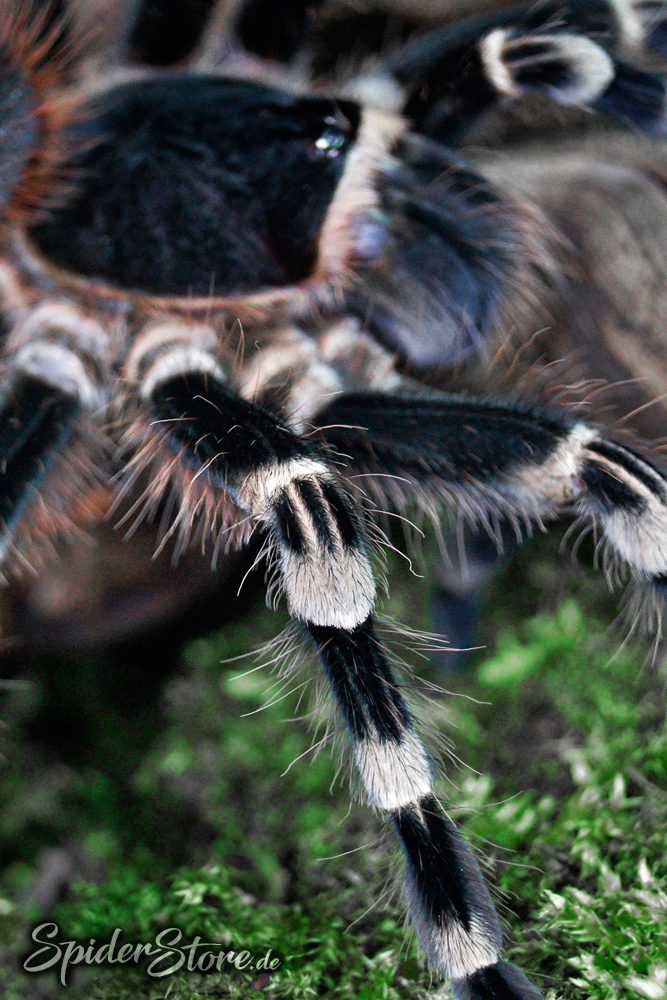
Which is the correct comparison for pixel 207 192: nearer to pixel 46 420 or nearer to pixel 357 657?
pixel 46 420

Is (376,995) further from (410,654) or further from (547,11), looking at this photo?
(547,11)

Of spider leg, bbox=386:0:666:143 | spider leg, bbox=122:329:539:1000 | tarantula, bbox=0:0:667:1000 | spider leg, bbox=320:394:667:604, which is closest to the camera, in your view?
spider leg, bbox=122:329:539:1000

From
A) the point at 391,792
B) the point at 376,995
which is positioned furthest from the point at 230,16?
the point at 376,995

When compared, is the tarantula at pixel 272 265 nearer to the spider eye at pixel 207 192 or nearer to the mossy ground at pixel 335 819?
the spider eye at pixel 207 192

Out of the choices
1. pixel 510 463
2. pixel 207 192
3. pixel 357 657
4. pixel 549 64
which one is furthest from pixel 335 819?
pixel 549 64

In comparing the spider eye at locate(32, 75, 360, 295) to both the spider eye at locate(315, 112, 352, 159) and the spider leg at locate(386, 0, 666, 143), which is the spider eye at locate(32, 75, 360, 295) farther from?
the spider leg at locate(386, 0, 666, 143)

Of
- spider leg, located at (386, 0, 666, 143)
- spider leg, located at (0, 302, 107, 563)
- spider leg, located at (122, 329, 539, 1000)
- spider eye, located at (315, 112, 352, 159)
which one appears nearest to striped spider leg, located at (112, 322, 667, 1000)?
spider leg, located at (122, 329, 539, 1000)
